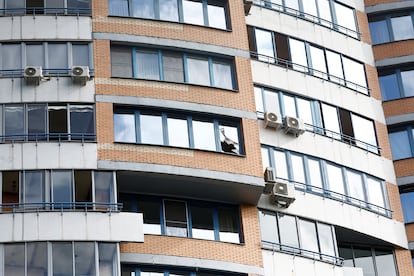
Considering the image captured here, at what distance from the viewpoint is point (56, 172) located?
39281 mm

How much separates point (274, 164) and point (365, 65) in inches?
348

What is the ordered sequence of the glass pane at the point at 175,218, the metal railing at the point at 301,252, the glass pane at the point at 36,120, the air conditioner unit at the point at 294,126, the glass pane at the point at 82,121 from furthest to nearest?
the air conditioner unit at the point at 294,126 → the metal railing at the point at 301,252 → the glass pane at the point at 175,218 → the glass pane at the point at 82,121 → the glass pane at the point at 36,120

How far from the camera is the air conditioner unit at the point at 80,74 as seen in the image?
40.9 metres

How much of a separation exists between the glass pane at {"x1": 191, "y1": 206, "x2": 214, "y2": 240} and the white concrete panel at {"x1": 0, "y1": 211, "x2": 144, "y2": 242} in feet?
9.27

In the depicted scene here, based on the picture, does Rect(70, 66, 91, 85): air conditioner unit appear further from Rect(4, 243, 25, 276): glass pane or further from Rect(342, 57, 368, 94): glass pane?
Rect(342, 57, 368, 94): glass pane

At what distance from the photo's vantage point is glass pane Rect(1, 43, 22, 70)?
41594 millimetres

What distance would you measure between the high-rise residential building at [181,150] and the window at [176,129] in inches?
1.9

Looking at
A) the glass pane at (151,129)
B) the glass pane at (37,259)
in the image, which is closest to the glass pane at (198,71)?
the glass pane at (151,129)

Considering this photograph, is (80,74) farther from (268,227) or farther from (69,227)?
(268,227)

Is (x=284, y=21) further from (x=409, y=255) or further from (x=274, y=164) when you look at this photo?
(x=409, y=255)

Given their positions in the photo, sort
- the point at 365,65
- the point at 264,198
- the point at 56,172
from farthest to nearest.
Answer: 1. the point at 365,65
2. the point at 264,198
3. the point at 56,172

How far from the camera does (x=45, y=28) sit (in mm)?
42156

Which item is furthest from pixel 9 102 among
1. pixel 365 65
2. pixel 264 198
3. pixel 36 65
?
pixel 365 65

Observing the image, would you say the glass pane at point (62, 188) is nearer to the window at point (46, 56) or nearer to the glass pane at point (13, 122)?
the glass pane at point (13, 122)
